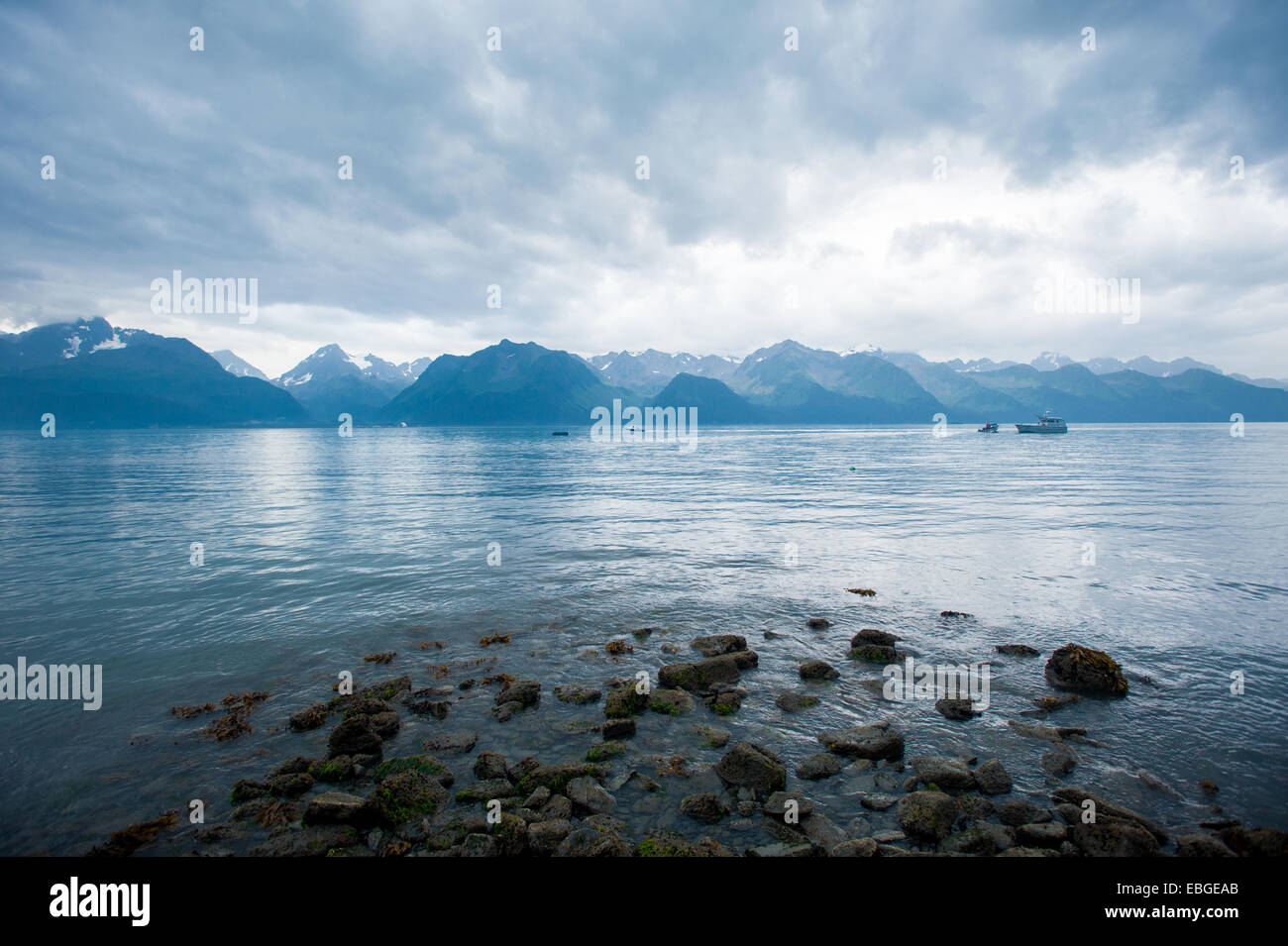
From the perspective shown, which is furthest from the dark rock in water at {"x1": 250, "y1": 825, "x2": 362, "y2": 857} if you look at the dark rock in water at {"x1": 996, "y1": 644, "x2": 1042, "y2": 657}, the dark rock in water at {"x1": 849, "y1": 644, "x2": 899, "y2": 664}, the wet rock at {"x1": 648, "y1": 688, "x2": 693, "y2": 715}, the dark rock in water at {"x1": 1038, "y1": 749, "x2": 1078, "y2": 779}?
the dark rock in water at {"x1": 996, "y1": 644, "x2": 1042, "y2": 657}

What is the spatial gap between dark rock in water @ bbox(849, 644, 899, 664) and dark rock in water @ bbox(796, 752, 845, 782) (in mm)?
5725

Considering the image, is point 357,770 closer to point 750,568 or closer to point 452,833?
point 452,833

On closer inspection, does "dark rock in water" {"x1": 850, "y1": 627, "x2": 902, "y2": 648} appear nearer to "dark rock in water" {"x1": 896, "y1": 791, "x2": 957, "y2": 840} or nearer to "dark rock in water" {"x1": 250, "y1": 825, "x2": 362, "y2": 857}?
"dark rock in water" {"x1": 896, "y1": 791, "x2": 957, "y2": 840}

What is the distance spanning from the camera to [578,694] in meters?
13.8

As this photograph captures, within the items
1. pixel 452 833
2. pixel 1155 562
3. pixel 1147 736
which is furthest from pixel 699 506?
pixel 452 833

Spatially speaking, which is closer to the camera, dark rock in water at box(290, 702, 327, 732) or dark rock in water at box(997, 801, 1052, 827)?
dark rock in water at box(997, 801, 1052, 827)

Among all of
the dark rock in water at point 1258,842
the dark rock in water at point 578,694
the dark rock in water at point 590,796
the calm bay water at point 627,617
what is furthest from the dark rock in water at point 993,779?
the dark rock in water at point 578,694

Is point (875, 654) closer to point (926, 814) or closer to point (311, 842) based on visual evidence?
point (926, 814)

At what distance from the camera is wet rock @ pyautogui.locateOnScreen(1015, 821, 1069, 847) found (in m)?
8.36

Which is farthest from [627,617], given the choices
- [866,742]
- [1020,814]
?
[1020,814]

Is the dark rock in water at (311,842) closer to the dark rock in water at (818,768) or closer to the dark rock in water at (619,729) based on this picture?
the dark rock in water at (619,729)

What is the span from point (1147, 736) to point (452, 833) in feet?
44.2

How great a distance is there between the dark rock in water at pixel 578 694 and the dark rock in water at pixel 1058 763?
9.16 meters
